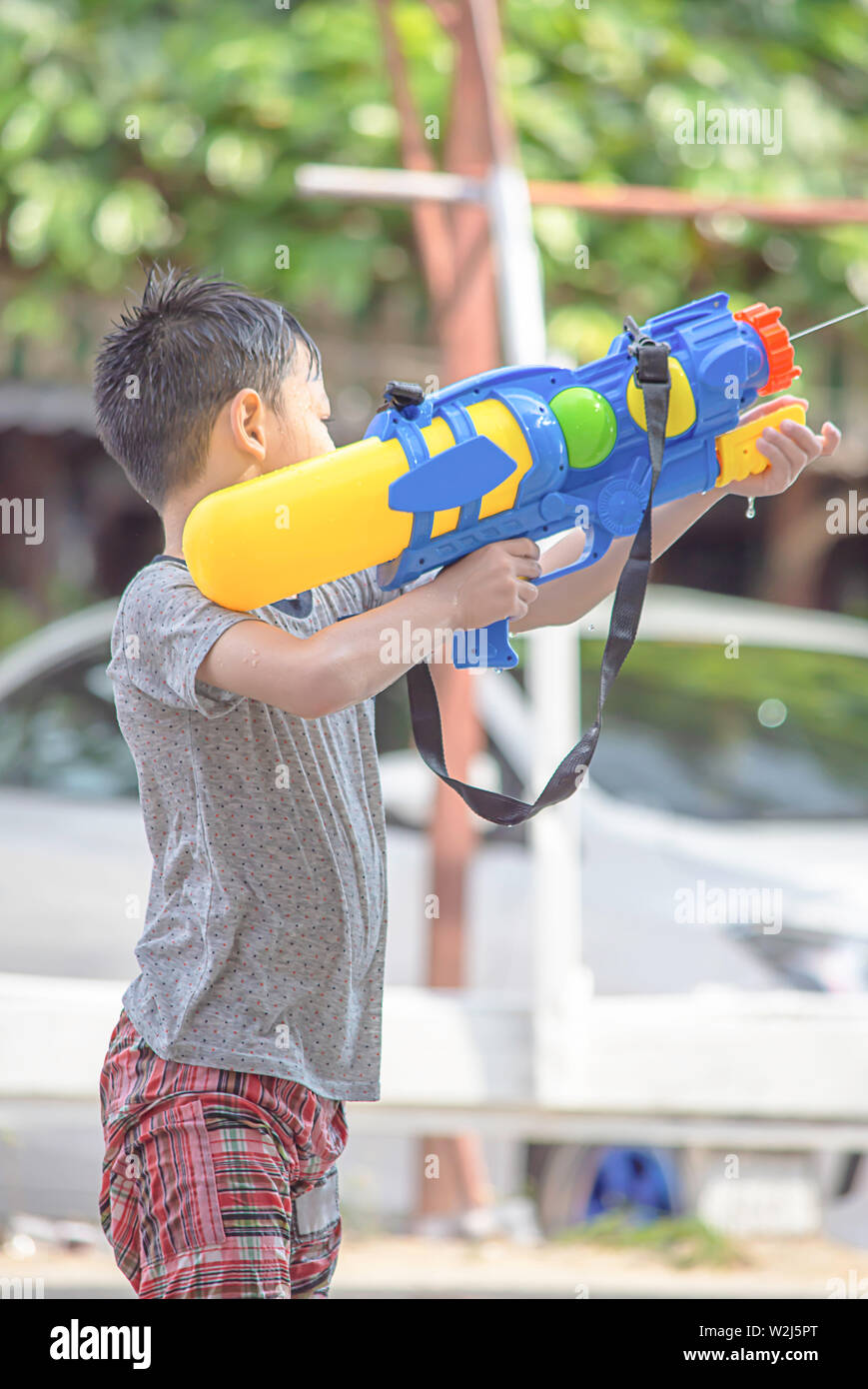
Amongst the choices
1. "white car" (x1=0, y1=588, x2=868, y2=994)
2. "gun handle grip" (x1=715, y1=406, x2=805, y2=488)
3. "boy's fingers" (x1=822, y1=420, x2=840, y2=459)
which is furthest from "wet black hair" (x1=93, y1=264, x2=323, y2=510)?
"white car" (x1=0, y1=588, x2=868, y2=994)

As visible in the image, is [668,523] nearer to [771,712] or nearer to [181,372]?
[181,372]

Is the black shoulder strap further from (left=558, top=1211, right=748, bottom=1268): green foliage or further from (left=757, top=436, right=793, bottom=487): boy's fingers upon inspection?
(left=558, top=1211, right=748, bottom=1268): green foliage

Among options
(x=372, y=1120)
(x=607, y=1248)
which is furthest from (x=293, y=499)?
(x=607, y=1248)

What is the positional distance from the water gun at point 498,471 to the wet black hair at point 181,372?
0.43 feet

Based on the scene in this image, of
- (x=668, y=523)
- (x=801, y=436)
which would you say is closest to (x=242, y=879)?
(x=668, y=523)

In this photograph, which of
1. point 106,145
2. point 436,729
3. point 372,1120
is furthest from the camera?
point 106,145

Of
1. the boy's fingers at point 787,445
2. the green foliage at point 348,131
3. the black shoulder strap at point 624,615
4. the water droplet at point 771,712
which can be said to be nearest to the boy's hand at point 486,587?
the black shoulder strap at point 624,615

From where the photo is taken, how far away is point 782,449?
1.67 metres

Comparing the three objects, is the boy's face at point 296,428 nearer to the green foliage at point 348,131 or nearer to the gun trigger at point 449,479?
the gun trigger at point 449,479

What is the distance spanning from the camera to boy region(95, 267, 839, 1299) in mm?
1518

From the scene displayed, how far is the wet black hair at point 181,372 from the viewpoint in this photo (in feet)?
5.17

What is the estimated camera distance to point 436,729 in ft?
5.65
